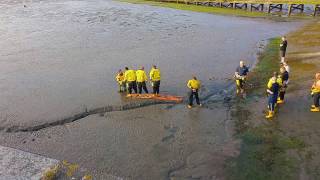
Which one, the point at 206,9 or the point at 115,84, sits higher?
the point at 206,9

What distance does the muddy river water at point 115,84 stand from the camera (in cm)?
1384

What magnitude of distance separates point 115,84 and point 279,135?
32.8ft

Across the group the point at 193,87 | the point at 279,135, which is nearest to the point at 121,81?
the point at 193,87

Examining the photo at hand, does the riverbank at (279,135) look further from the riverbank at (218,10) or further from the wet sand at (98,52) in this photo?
the riverbank at (218,10)

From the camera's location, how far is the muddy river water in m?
13.8

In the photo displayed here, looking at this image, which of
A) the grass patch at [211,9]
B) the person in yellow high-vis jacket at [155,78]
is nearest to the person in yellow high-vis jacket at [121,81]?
the person in yellow high-vis jacket at [155,78]

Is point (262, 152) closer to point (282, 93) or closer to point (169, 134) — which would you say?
point (169, 134)

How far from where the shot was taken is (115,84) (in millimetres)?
21328

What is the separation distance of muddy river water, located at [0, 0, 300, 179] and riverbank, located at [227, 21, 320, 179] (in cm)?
89

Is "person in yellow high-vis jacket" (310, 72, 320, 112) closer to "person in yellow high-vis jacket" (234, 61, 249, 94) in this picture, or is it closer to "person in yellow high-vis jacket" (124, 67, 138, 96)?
"person in yellow high-vis jacket" (234, 61, 249, 94)

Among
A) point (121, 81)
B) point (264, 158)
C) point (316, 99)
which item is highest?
point (121, 81)

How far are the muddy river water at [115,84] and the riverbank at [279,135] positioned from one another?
2.94 ft

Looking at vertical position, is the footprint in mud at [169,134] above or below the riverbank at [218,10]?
below

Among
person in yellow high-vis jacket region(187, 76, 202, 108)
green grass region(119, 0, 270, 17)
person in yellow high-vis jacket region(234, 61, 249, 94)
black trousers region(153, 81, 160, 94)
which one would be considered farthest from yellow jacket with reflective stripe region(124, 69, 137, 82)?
green grass region(119, 0, 270, 17)
